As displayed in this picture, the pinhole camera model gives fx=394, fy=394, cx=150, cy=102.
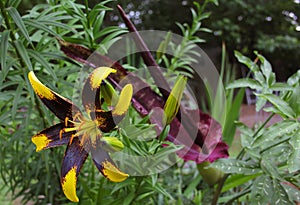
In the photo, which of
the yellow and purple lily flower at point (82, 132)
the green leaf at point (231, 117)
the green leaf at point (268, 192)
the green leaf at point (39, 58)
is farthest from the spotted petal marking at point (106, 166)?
the green leaf at point (231, 117)

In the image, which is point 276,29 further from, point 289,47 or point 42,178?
point 42,178

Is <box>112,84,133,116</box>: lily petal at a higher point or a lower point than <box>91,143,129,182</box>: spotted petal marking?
higher

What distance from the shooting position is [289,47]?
8.30 ft

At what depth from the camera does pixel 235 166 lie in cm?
54

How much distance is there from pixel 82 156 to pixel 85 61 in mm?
170

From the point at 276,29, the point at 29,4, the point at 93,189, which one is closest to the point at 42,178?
the point at 93,189

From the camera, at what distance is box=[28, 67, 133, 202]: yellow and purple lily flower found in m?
0.33

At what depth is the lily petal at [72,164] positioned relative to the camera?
32 cm

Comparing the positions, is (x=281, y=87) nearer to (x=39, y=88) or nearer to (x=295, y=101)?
(x=295, y=101)

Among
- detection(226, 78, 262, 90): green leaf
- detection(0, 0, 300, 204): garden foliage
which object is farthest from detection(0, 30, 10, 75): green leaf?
detection(226, 78, 262, 90): green leaf

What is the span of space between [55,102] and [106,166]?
0.23 feet

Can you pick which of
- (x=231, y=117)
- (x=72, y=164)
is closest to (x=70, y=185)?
(x=72, y=164)

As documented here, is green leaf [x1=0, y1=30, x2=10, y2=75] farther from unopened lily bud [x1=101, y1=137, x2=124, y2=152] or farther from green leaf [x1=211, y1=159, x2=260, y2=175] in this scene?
green leaf [x1=211, y1=159, x2=260, y2=175]

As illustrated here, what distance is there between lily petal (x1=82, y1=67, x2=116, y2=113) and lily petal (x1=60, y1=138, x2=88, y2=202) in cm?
3
